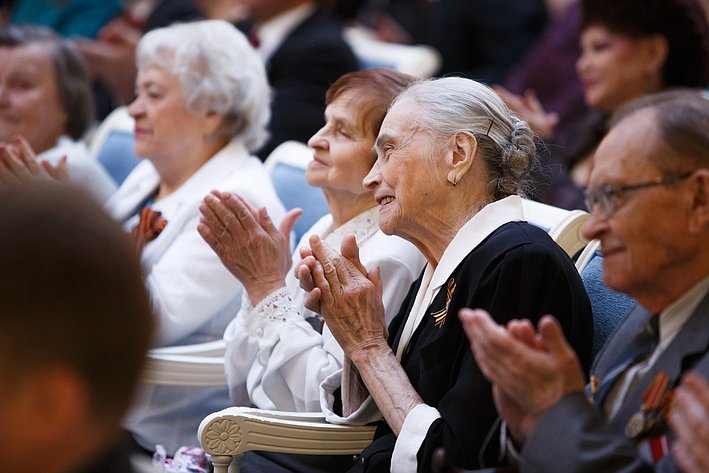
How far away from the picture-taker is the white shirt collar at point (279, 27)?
184 inches

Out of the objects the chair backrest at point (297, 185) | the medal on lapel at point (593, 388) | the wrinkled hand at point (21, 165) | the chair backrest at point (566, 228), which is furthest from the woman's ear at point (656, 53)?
the medal on lapel at point (593, 388)

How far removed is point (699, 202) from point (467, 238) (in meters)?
0.61

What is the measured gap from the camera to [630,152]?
1800 mm

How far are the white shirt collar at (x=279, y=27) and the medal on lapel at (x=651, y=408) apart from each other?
3.20 meters

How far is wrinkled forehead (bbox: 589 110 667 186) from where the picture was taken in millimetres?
1773

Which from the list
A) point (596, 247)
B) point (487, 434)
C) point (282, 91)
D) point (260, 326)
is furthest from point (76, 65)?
point (487, 434)

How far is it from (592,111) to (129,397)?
3.44 metres

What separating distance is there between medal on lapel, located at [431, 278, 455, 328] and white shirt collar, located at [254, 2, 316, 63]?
2624 mm

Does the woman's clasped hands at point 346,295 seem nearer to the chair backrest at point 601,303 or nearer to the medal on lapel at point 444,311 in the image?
the medal on lapel at point 444,311

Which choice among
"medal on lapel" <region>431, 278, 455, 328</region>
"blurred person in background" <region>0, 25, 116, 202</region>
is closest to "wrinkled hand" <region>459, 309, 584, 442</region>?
"medal on lapel" <region>431, 278, 455, 328</region>

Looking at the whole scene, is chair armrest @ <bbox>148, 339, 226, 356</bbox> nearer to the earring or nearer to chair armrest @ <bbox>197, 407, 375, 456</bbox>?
chair armrest @ <bbox>197, 407, 375, 456</bbox>

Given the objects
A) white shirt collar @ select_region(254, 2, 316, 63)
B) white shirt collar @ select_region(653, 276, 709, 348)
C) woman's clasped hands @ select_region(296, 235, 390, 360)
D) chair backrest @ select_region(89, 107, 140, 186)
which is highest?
white shirt collar @ select_region(653, 276, 709, 348)

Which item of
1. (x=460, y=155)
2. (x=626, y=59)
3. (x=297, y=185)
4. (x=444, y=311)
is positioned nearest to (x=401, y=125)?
(x=460, y=155)

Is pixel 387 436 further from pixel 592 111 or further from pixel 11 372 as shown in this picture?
pixel 592 111
